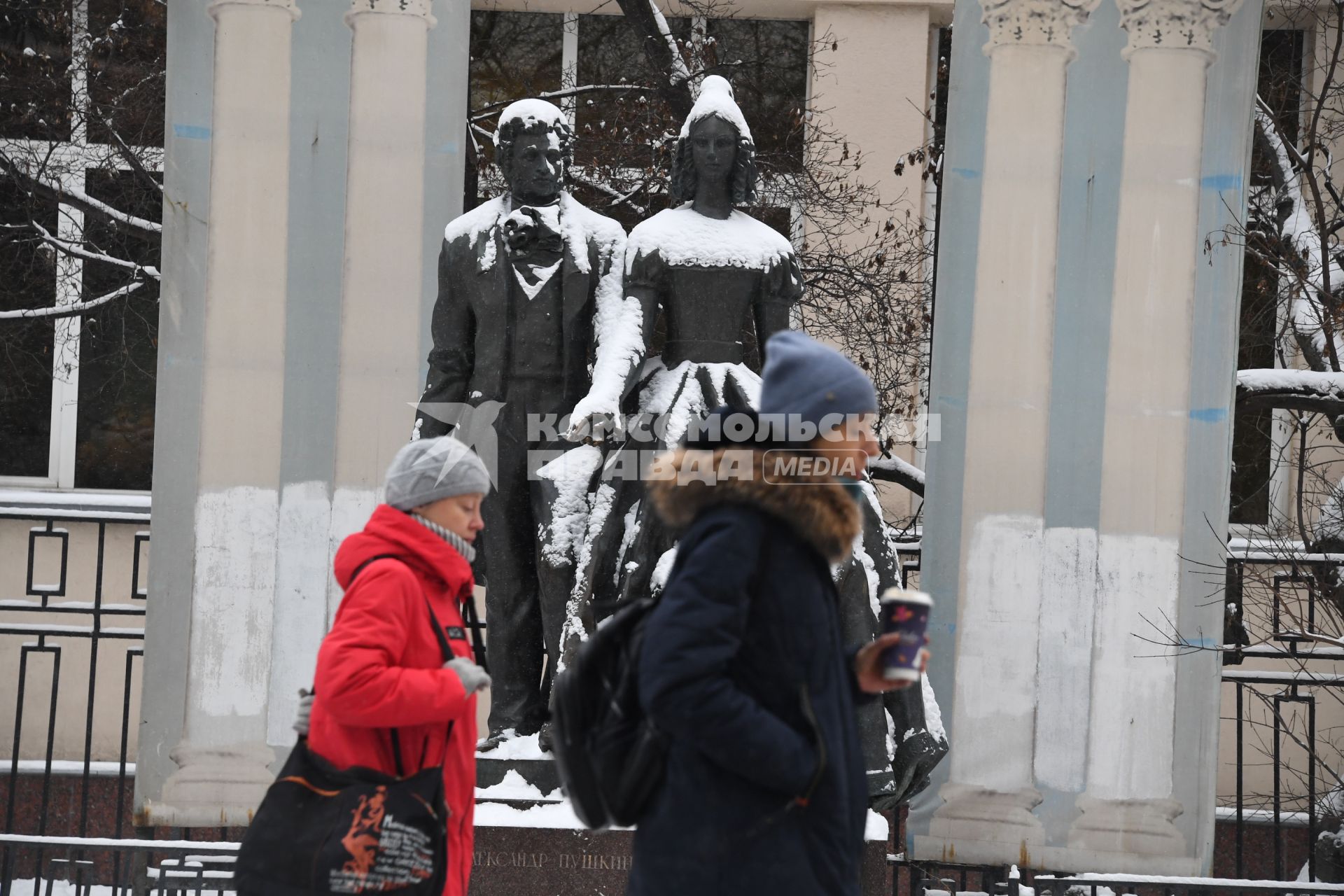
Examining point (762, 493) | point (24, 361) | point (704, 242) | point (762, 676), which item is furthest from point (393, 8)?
point (762, 676)

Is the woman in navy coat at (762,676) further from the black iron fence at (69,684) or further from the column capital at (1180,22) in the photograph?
the black iron fence at (69,684)

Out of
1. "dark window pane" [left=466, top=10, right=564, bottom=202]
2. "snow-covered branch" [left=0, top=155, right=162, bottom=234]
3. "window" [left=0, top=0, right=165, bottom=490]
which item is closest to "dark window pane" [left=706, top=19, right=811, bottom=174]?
"dark window pane" [left=466, top=10, right=564, bottom=202]

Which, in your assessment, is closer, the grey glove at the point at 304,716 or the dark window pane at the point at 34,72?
the grey glove at the point at 304,716

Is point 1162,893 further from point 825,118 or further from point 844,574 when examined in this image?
point 825,118

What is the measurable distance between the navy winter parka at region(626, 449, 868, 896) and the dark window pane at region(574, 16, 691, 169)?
19.5ft

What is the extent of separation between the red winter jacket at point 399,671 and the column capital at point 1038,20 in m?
4.48

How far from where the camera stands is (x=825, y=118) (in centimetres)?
889

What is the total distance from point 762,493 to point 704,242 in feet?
9.06

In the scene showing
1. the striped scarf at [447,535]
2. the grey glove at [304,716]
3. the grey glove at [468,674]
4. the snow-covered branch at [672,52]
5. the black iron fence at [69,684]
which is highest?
the snow-covered branch at [672,52]

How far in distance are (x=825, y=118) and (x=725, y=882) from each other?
725 cm

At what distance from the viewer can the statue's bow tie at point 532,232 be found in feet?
16.2

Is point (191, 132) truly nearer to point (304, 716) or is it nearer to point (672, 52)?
point (672, 52)

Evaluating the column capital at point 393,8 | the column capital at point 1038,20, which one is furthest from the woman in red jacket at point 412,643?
the column capital at point 1038,20

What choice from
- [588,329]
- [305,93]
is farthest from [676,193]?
[305,93]
